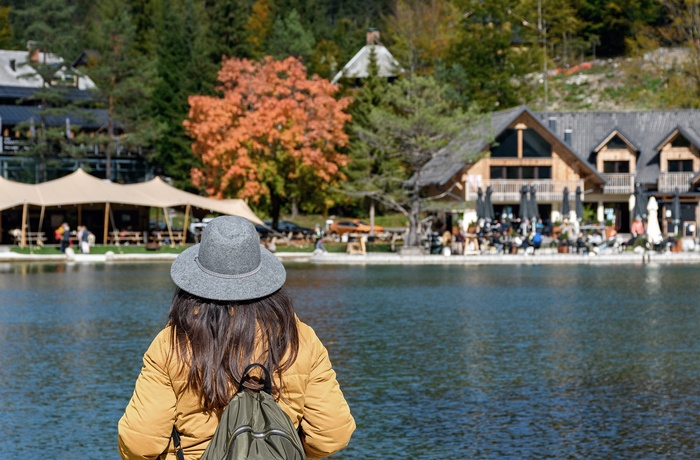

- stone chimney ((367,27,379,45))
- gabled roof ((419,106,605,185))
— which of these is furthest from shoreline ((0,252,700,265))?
stone chimney ((367,27,379,45))

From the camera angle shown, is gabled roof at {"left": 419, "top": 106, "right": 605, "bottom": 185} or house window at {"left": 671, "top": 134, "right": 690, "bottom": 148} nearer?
gabled roof at {"left": 419, "top": 106, "right": 605, "bottom": 185}

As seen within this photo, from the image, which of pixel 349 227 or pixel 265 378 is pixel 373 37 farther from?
pixel 265 378

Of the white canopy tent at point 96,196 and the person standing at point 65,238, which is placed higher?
the white canopy tent at point 96,196

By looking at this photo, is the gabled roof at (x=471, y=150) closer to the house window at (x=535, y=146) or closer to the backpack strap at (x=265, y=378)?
the house window at (x=535, y=146)

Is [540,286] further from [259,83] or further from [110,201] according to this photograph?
[259,83]

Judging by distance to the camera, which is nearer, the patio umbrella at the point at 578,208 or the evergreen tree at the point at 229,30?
the patio umbrella at the point at 578,208

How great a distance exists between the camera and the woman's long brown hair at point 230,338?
4355 mm

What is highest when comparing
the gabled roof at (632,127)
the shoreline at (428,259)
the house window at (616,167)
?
the gabled roof at (632,127)

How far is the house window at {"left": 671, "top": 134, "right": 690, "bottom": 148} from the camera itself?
7156 cm

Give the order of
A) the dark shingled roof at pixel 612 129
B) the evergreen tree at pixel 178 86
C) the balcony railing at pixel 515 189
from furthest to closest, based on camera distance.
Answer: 1. the evergreen tree at pixel 178 86
2. the dark shingled roof at pixel 612 129
3. the balcony railing at pixel 515 189

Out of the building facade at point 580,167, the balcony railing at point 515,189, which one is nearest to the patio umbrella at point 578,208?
the building facade at point 580,167

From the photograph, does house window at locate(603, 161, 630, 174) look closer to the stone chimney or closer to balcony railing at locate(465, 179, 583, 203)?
balcony railing at locate(465, 179, 583, 203)

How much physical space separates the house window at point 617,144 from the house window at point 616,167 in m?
0.87

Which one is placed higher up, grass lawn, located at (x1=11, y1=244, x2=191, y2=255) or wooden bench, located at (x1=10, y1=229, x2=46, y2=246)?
wooden bench, located at (x1=10, y1=229, x2=46, y2=246)
